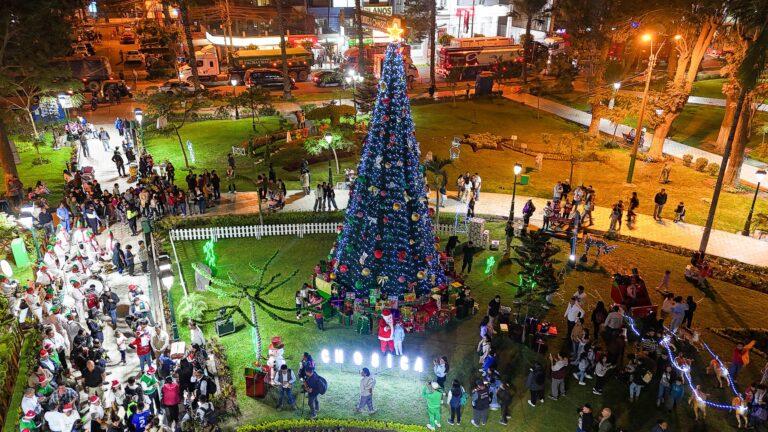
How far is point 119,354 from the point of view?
15.1m

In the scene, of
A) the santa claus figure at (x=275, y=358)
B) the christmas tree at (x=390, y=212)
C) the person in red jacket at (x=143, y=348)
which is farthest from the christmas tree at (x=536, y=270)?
the person in red jacket at (x=143, y=348)

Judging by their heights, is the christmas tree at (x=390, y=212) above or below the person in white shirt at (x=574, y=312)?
above

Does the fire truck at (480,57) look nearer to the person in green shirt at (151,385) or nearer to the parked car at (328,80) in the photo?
the parked car at (328,80)

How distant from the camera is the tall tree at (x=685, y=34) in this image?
25797 mm

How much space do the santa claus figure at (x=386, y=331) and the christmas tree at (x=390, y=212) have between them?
1166mm

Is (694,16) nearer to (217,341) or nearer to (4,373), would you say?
(217,341)

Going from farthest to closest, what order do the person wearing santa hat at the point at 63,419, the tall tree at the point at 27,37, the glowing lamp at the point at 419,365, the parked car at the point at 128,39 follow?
the parked car at the point at 128,39, the tall tree at the point at 27,37, the glowing lamp at the point at 419,365, the person wearing santa hat at the point at 63,419

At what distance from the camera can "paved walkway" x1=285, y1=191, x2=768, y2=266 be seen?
70.3 feet

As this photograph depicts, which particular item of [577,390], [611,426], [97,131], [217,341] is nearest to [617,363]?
[577,390]

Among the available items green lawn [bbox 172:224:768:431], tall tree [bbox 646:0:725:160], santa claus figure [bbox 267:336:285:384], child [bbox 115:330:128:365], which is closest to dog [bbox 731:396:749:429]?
green lawn [bbox 172:224:768:431]

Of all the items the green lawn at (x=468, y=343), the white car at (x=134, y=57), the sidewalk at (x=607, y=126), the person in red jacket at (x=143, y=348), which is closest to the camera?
the green lawn at (x=468, y=343)

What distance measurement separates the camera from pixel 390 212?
15266 millimetres

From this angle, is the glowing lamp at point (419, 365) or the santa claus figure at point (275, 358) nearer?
the santa claus figure at point (275, 358)

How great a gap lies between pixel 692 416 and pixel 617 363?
2.04m
